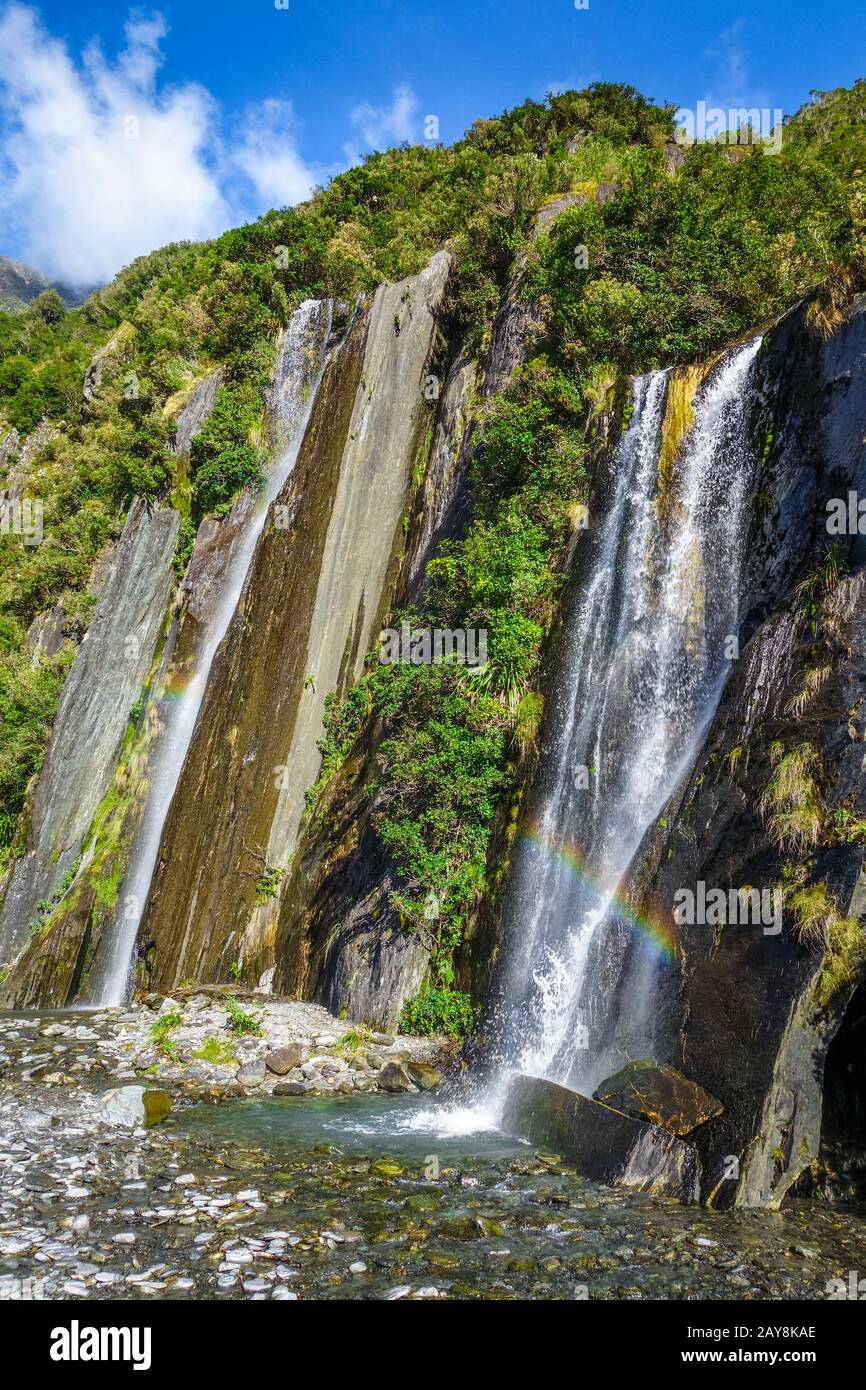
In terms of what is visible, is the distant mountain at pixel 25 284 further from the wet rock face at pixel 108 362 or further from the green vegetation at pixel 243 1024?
the green vegetation at pixel 243 1024

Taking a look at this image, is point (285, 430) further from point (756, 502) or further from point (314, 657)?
point (756, 502)

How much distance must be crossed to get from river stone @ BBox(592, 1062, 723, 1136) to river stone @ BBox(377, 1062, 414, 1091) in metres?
3.49

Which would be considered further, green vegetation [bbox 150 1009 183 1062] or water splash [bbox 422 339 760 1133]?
green vegetation [bbox 150 1009 183 1062]

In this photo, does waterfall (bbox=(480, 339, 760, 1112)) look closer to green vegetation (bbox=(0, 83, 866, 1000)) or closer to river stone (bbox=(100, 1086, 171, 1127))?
green vegetation (bbox=(0, 83, 866, 1000))

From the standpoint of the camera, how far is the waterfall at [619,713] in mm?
8945

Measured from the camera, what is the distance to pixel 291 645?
645 inches

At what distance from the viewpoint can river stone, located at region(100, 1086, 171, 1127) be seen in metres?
7.70

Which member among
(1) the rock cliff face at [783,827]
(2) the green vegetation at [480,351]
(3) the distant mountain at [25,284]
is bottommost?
(1) the rock cliff face at [783,827]

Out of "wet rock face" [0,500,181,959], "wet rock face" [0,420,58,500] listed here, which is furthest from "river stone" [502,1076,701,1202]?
"wet rock face" [0,420,58,500]

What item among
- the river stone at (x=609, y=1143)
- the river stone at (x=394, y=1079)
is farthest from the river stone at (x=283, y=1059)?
the river stone at (x=609, y=1143)

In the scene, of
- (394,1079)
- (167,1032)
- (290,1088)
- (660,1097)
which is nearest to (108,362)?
(167,1032)

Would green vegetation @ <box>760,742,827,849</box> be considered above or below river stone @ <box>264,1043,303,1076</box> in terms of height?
above

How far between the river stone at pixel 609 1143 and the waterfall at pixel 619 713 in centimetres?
78

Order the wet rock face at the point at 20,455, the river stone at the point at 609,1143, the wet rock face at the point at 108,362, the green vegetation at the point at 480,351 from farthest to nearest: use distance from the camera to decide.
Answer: the wet rock face at the point at 20,455, the wet rock face at the point at 108,362, the green vegetation at the point at 480,351, the river stone at the point at 609,1143
